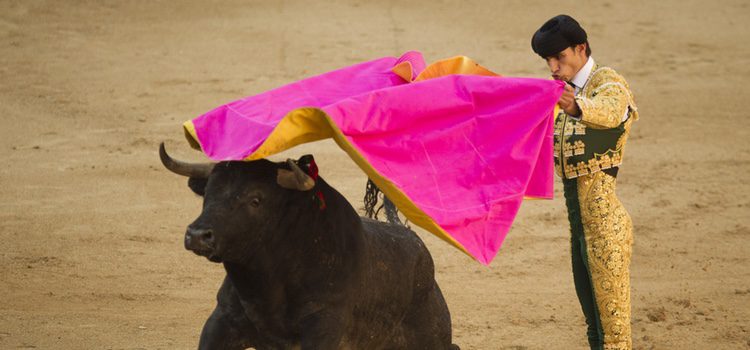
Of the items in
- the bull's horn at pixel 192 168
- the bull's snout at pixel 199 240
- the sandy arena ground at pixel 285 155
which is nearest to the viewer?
the bull's snout at pixel 199 240

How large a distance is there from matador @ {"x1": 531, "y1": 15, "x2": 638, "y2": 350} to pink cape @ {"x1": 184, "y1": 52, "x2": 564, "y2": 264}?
25 centimetres

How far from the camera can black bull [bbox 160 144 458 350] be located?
14.9 ft

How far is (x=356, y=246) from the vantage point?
16.2 ft

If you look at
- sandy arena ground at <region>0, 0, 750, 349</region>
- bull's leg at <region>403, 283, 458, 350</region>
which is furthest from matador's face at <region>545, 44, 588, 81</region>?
sandy arena ground at <region>0, 0, 750, 349</region>

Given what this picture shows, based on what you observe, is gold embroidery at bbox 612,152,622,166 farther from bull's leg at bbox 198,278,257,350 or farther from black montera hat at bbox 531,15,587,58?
bull's leg at bbox 198,278,257,350

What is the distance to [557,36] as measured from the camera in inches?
198

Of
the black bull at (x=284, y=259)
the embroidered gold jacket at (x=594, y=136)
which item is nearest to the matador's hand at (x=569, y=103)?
the embroidered gold jacket at (x=594, y=136)

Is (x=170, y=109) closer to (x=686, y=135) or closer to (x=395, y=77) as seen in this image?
(x=686, y=135)

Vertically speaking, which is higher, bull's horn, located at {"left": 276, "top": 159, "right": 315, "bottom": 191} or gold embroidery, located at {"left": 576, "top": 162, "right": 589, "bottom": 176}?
bull's horn, located at {"left": 276, "top": 159, "right": 315, "bottom": 191}

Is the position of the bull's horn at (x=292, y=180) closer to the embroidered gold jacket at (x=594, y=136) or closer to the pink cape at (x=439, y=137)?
the pink cape at (x=439, y=137)

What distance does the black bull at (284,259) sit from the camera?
4547 mm

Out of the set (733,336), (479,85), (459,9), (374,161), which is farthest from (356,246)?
(459,9)

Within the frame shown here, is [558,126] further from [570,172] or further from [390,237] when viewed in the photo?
[390,237]

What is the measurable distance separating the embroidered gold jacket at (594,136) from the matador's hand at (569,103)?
0.23m
